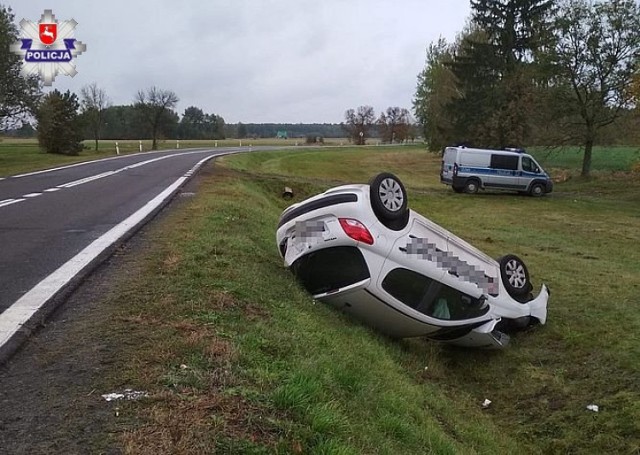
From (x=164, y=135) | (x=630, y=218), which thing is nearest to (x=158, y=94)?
(x=164, y=135)

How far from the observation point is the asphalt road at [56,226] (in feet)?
17.1

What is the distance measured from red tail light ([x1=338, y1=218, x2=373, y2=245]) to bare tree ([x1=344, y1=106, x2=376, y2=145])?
100125 millimetres

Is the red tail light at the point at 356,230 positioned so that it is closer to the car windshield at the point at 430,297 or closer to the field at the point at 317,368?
the car windshield at the point at 430,297

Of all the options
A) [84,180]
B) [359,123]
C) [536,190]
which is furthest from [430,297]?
[359,123]

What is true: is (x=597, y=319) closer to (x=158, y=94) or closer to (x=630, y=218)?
(x=630, y=218)

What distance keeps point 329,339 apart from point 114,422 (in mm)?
2491

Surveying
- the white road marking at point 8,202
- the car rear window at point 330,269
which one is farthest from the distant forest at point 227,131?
the car rear window at point 330,269

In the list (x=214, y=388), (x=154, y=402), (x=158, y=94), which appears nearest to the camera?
(x=154, y=402)

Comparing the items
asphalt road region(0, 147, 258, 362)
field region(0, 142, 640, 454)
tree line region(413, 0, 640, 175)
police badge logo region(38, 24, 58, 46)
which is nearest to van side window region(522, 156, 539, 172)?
tree line region(413, 0, 640, 175)

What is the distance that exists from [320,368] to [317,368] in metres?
0.04

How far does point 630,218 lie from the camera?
2030 cm

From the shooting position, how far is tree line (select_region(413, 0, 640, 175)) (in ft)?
98.4

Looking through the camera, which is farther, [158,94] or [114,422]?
[158,94]

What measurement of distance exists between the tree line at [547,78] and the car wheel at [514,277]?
19551 mm
